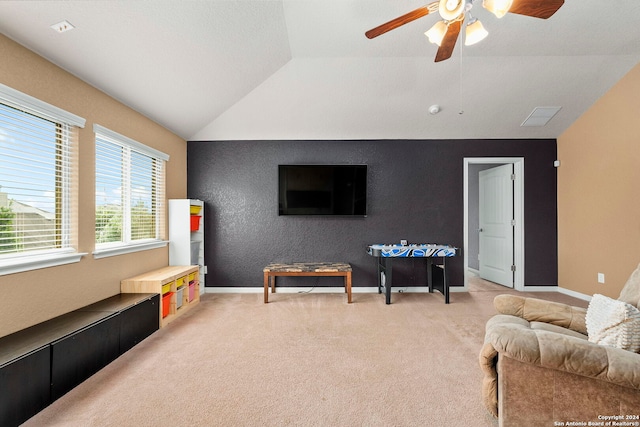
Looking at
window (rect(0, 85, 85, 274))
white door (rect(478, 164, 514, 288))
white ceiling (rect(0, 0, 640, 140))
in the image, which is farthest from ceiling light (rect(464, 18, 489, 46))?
white door (rect(478, 164, 514, 288))

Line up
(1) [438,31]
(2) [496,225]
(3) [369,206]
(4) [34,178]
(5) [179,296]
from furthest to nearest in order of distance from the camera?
(2) [496,225], (3) [369,206], (5) [179,296], (4) [34,178], (1) [438,31]

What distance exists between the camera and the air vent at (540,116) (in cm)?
380

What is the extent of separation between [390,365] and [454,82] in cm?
325

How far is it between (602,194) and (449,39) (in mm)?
3373

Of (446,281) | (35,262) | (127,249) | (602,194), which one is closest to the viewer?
(35,262)

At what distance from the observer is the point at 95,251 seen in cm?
259

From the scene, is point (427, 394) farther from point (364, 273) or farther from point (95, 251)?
point (95, 251)

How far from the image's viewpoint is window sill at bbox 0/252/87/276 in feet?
6.09

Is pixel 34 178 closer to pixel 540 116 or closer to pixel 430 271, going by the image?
pixel 430 271

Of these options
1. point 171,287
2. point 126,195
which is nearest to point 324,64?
point 126,195

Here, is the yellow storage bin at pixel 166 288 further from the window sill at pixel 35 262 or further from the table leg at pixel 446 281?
the table leg at pixel 446 281

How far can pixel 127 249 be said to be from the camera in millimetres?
2967

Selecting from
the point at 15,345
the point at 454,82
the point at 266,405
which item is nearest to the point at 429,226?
the point at 454,82

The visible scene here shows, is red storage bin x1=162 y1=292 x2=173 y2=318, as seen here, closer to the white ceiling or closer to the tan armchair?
the white ceiling
